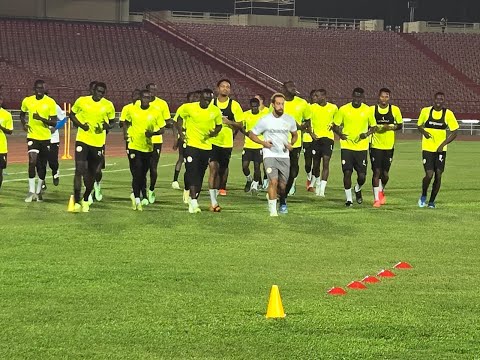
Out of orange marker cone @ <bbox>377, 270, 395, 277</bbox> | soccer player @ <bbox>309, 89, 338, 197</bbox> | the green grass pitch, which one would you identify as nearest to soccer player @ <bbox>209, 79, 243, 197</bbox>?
the green grass pitch

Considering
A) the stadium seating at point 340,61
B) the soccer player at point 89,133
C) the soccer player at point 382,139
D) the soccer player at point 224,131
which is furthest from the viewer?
the stadium seating at point 340,61

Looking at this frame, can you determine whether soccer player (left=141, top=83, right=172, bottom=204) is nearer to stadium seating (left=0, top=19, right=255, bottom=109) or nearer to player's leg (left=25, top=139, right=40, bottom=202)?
player's leg (left=25, top=139, right=40, bottom=202)

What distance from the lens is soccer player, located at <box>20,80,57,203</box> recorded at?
20.5 meters

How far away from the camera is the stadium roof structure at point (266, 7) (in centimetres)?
7138

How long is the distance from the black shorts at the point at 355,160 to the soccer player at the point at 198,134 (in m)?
3.05

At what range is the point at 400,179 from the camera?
1146 inches

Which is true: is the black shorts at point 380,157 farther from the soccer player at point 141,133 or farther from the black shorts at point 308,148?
the soccer player at point 141,133

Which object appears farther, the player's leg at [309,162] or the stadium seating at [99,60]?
the stadium seating at [99,60]

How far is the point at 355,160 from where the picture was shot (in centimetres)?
2127

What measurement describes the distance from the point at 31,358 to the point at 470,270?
20.6ft

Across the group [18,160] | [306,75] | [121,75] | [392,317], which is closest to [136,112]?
[392,317]

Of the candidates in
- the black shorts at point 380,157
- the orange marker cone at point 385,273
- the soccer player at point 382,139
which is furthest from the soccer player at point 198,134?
the orange marker cone at point 385,273

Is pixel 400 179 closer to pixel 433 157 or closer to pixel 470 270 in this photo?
pixel 433 157

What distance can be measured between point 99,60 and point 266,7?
15020mm
